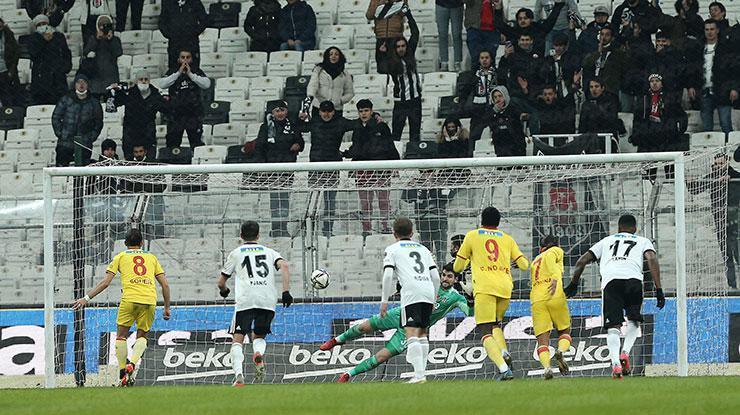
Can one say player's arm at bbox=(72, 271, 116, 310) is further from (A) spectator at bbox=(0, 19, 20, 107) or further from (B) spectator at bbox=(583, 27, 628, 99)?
(A) spectator at bbox=(0, 19, 20, 107)

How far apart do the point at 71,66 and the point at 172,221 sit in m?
7.93

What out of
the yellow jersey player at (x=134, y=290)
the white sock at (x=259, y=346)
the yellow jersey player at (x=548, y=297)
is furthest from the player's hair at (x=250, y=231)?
the yellow jersey player at (x=548, y=297)

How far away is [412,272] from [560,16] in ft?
34.0

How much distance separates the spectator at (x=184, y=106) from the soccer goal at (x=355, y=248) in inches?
172

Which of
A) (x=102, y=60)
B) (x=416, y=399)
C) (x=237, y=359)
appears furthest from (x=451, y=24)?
(x=416, y=399)

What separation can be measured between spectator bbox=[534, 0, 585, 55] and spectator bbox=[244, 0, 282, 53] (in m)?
4.41

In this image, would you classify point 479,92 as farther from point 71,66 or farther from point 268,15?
point 71,66

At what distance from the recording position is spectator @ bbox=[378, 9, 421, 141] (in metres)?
23.2

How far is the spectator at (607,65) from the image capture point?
74.2ft

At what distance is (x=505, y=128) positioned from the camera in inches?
859

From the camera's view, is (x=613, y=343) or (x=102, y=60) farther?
(x=102, y=60)

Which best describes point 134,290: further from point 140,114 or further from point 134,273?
point 140,114

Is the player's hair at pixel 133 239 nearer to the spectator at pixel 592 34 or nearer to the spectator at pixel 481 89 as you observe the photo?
the spectator at pixel 481 89

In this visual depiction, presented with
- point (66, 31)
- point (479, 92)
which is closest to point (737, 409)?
point (479, 92)
